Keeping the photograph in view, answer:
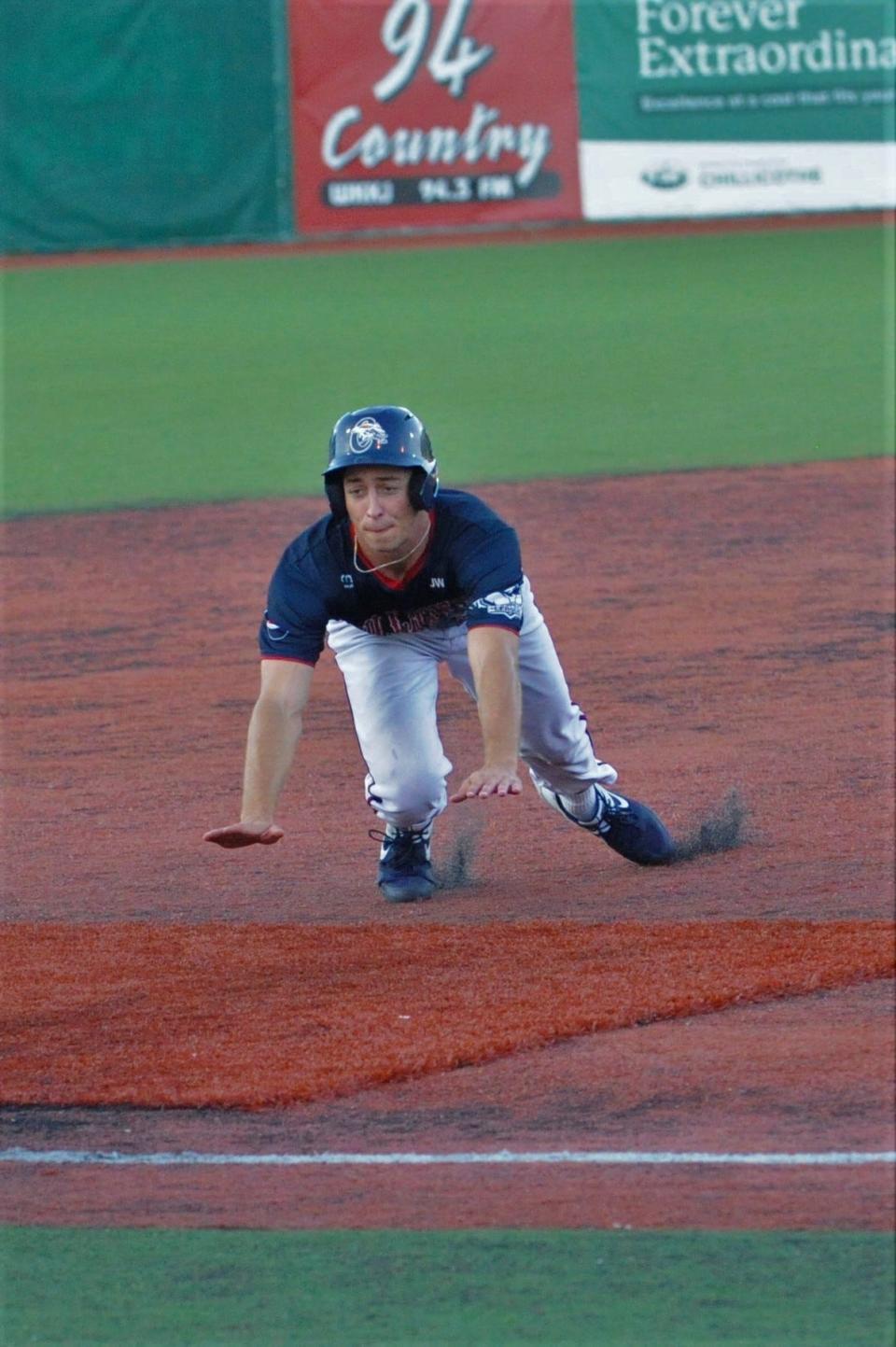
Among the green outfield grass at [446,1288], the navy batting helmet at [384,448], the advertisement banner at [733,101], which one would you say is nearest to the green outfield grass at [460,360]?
the advertisement banner at [733,101]

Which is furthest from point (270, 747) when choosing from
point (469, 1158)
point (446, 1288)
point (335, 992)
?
point (446, 1288)

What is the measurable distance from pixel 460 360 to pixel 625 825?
12.6m

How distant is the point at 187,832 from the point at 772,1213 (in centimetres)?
383

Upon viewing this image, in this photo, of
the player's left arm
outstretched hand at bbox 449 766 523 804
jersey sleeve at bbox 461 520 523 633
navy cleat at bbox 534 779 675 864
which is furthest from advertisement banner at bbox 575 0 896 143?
outstretched hand at bbox 449 766 523 804

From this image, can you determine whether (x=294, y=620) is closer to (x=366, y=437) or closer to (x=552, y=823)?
(x=366, y=437)

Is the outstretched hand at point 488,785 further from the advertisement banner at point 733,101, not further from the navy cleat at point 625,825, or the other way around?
the advertisement banner at point 733,101

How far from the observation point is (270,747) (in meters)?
5.64

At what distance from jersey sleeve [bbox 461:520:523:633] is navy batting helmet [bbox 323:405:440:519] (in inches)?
8.0

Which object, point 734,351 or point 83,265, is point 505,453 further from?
point 83,265

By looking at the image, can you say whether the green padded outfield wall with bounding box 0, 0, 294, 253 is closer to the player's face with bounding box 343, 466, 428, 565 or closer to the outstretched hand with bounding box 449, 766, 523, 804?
the player's face with bounding box 343, 466, 428, 565

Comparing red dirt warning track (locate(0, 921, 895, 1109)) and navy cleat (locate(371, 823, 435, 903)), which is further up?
navy cleat (locate(371, 823, 435, 903))

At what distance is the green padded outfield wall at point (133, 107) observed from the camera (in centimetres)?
2588

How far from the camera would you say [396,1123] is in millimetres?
4910

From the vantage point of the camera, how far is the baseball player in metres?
5.67
